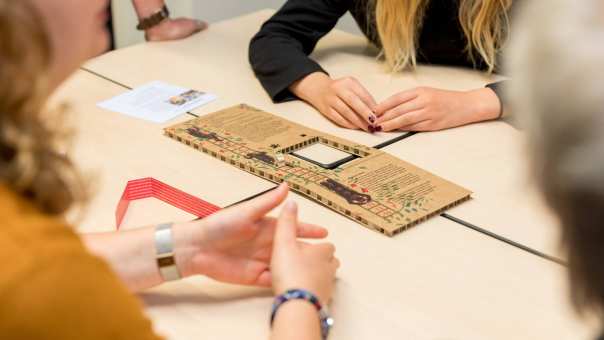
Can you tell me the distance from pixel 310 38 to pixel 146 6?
1.78 ft

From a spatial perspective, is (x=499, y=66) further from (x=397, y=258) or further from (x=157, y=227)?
(x=157, y=227)

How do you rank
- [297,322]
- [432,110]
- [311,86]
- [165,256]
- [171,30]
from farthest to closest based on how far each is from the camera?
1. [171,30]
2. [311,86]
3. [432,110]
4. [165,256]
5. [297,322]

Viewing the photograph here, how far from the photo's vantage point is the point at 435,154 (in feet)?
4.77

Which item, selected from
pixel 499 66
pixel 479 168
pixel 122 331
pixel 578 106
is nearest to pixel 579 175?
pixel 578 106

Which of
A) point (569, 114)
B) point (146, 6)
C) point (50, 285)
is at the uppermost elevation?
point (569, 114)

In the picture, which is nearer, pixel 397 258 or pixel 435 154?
pixel 397 258

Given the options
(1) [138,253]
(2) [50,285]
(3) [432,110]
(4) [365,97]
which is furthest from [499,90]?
(2) [50,285]

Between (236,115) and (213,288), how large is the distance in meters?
0.61

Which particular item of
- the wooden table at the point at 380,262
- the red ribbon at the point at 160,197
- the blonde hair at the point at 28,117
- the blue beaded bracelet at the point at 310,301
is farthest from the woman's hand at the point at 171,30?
the blonde hair at the point at 28,117

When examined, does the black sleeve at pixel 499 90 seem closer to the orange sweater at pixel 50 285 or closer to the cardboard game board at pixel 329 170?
the cardboard game board at pixel 329 170

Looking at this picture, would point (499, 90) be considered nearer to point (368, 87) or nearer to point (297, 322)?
point (368, 87)

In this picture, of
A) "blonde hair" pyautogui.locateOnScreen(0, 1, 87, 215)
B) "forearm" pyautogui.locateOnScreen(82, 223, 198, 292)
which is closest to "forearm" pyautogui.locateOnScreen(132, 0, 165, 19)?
"forearm" pyautogui.locateOnScreen(82, 223, 198, 292)

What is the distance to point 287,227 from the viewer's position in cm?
106

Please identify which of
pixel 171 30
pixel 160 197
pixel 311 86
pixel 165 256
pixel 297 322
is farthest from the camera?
pixel 171 30
